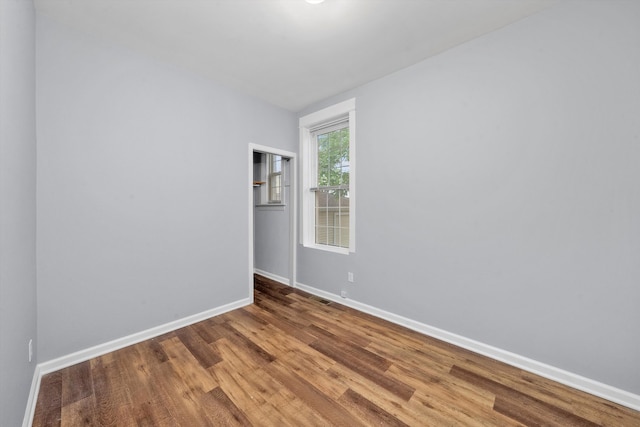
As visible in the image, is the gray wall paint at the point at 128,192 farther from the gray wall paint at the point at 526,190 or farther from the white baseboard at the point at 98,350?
the gray wall paint at the point at 526,190

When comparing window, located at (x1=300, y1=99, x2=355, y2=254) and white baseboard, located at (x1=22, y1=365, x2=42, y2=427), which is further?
window, located at (x1=300, y1=99, x2=355, y2=254)

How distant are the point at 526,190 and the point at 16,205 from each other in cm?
344

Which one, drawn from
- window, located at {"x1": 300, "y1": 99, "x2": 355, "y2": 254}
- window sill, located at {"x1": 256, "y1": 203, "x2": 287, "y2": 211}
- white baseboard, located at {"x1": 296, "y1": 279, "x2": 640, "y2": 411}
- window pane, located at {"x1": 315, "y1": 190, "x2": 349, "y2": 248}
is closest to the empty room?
white baseboard, located at {"x1": 296, "y1": 279, "x2": 640, "y2": 411}

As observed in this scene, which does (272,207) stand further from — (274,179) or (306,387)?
(306,387)

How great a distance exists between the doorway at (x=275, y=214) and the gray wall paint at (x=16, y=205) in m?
2.14

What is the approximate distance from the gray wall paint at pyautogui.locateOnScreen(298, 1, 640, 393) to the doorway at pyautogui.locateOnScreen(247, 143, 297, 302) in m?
1.55

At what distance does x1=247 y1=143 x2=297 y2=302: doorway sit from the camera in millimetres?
3920

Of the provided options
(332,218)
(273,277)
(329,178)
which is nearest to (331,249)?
(332,218)

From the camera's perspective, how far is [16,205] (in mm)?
1350

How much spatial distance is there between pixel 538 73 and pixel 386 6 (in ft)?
4.31

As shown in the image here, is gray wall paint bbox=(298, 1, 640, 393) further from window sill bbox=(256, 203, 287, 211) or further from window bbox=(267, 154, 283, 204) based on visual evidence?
window bbox=(267, 154, 283, 204)

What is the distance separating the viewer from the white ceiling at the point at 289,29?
1.86 metres

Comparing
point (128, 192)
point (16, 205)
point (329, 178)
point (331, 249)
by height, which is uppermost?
point (329, 178)

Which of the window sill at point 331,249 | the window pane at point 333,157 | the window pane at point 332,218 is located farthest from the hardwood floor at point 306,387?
the window pane at point 333,157
